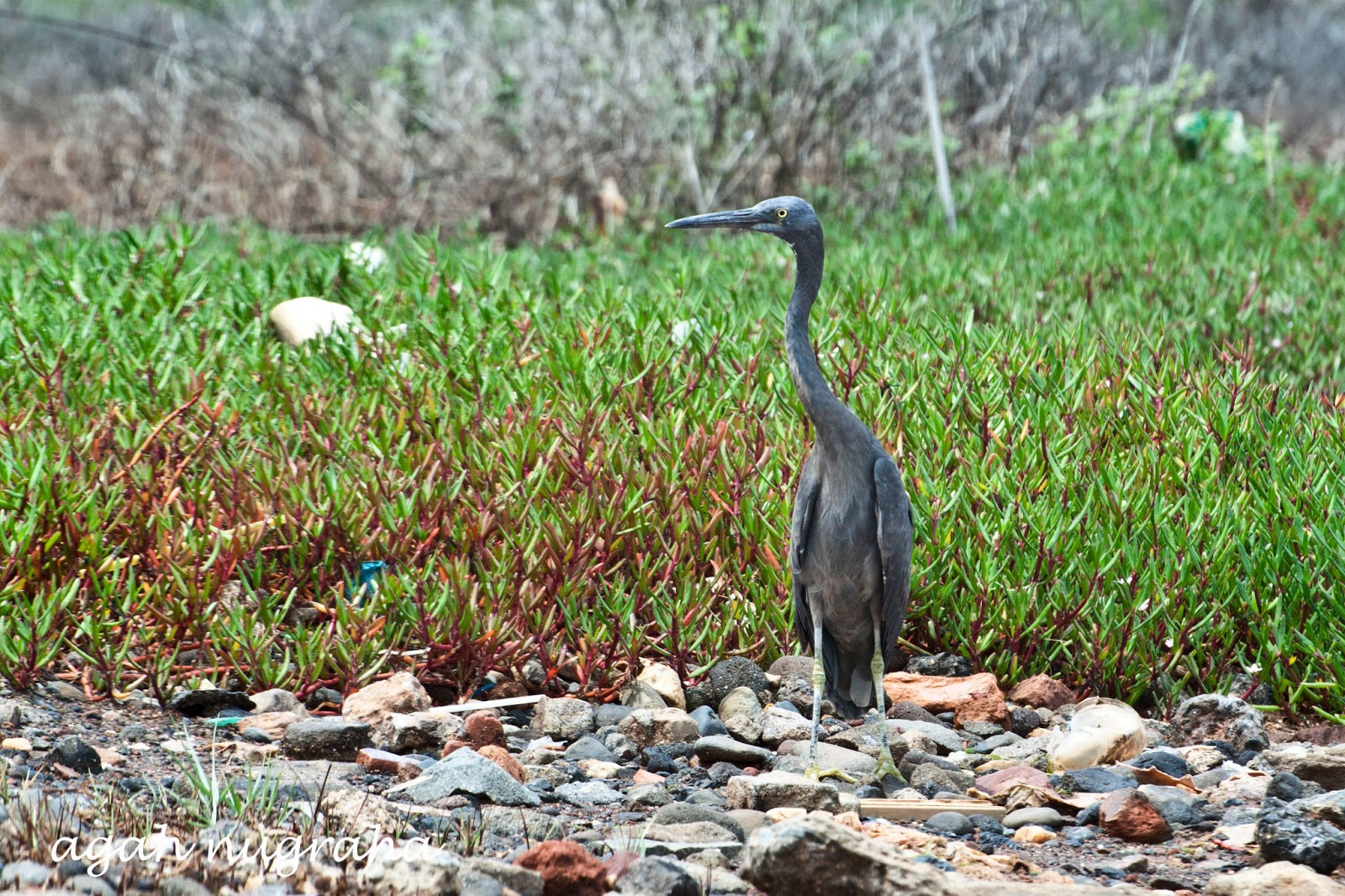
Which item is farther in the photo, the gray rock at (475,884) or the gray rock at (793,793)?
the gray rock at (793,793)

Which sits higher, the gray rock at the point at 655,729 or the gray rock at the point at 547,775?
the gray rock at the point at 655,729

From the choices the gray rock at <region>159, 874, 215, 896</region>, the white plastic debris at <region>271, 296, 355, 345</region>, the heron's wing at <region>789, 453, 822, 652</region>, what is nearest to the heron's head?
the heron's wing at <region>789, 453, 822, 652</region>

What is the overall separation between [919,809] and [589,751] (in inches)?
35.9

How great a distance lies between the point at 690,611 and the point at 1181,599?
59.6 inches

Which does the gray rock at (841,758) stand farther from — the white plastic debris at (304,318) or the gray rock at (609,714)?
the white plastic debris at (304,318)

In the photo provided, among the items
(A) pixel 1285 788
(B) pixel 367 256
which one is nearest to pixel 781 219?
(A) pixel 1285 788

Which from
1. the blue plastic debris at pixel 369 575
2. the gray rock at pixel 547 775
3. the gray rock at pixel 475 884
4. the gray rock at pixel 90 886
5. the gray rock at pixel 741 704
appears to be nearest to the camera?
the gray rock at pixel 90 886

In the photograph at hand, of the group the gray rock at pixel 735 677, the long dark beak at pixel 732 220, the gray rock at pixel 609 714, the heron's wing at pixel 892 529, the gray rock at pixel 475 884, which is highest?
the long dark beak at pixel 732 220

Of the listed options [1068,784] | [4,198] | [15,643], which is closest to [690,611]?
[1068,784]

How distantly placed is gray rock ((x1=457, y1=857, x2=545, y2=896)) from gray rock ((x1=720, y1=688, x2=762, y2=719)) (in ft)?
4.64

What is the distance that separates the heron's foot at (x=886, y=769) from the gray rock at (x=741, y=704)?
0.48m

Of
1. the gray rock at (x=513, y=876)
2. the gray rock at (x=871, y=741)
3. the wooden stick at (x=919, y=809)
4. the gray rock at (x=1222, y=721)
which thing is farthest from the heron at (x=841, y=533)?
the gray rock at (x=513, y=876)

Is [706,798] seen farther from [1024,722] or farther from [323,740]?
[1024,722]

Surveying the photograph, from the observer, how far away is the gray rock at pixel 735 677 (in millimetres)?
4055
